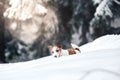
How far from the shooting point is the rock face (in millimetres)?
3357

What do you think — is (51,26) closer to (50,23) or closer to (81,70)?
(50,23)

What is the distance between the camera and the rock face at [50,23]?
3357 mm

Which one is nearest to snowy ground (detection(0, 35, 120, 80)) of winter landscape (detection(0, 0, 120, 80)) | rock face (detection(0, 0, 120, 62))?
winter landscape (detection(0, 0, 120, 80))

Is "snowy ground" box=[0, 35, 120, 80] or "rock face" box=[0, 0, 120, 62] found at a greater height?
"snowy ground" box=[0, 35, 120, 80]

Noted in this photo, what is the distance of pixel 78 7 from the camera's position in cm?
343

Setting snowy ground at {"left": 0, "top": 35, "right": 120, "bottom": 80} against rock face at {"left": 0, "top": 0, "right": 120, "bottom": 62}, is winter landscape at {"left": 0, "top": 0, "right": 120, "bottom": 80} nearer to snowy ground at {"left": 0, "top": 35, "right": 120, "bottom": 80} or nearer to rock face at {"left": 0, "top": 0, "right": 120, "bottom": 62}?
rock face at {"left": 0, "top": 0, "right": 120, "bottom": 62}

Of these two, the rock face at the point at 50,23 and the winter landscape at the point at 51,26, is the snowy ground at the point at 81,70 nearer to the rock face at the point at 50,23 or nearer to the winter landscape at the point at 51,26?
the winter landscape at the point at 51,26

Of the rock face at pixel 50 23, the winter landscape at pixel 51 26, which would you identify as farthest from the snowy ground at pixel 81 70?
the rock face at pixel 50 23

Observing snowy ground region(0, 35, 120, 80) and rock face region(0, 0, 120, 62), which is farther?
rock face region(0, 0, 120, 62)

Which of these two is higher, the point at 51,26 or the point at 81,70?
the point at 81,70

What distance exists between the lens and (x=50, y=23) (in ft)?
11.5

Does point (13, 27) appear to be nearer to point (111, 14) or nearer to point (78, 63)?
point (111, 14)

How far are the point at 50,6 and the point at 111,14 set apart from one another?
2.41ft

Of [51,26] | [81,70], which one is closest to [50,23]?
[51,26]
